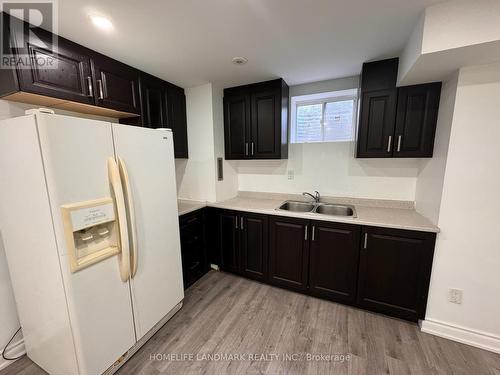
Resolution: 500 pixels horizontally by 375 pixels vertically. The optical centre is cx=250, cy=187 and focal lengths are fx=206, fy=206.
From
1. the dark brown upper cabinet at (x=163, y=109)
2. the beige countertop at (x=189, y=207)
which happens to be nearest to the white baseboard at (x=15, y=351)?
the beige countertop at (x=189, y=207)

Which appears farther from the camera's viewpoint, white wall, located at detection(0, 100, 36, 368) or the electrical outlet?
the electrical outlet

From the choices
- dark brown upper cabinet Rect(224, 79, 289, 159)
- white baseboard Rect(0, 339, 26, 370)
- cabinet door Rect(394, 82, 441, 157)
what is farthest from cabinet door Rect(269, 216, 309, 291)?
white baseboard Rect(0, 339, 26, 370)

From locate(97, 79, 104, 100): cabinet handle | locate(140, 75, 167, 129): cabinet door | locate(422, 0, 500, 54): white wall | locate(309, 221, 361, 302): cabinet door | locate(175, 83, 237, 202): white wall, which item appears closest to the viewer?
locate(422, 0, 500, 54): white wall

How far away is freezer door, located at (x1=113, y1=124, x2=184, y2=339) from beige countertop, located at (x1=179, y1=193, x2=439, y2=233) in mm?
457

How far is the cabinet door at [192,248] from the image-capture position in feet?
7.48

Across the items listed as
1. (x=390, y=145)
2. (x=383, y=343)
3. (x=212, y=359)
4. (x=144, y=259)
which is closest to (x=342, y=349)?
(x=383, y=343)

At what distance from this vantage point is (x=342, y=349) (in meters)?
1.61

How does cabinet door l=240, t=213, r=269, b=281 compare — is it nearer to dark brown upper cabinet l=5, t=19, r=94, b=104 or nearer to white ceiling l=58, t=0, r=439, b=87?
white ceiling l=58, t=0, r=439, b=87

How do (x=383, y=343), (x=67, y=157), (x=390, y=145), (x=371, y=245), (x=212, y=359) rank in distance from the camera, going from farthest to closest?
(x=390, y=145) → (x=371, y=245) → (x=383, y=343) → (x=212, y=359) → (x=67, y=157)

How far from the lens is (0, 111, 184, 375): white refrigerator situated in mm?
1105

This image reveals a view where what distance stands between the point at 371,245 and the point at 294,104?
1.90 meters

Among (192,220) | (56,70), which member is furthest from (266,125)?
(56,70)

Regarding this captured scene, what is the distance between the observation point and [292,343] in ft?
5.48

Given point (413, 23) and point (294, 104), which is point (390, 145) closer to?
point (413, 23)
